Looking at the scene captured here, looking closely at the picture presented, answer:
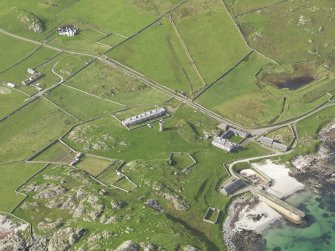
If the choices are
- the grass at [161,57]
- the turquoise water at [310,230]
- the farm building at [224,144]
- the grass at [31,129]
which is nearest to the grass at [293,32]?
the grass at [161,57]

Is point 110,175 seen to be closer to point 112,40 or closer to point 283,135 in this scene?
point 283,135

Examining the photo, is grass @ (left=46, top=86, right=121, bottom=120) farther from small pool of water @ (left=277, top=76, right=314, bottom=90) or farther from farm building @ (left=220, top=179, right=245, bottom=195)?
small pool of water @ (left=277, top=76, right=314, bottom=90)

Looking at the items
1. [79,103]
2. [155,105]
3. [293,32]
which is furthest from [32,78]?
[293,32]

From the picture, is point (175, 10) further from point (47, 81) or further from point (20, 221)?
point (20, 221)

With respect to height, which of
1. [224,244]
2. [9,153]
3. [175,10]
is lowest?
[224,244]

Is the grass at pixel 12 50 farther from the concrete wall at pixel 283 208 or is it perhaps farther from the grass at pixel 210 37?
the concrete wall at pixel 283 208

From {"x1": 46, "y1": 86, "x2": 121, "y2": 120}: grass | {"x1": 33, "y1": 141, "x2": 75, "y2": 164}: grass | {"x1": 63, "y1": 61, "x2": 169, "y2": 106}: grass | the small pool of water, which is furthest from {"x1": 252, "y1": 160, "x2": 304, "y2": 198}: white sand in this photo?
{"x1": 33, "y1": 141, "x2": 75, "y2": 164}: grass

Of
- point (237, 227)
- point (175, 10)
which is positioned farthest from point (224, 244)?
point (175, 10)
